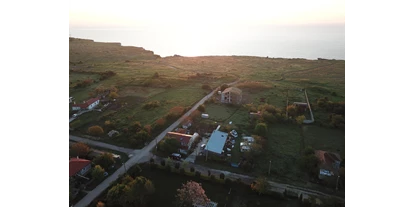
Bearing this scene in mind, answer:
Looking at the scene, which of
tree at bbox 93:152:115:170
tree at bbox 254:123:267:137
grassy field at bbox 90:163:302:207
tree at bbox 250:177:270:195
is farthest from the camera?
tree at bbox 254:123:267:137

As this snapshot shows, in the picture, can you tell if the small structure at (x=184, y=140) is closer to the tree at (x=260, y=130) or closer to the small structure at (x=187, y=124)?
the small structure at (x=187, y=124)

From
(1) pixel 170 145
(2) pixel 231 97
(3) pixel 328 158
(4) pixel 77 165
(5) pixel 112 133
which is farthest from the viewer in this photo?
(2) pixel 231 97

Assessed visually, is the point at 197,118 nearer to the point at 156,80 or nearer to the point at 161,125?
the point at 161,125

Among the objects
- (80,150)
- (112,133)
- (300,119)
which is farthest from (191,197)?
(300,119)

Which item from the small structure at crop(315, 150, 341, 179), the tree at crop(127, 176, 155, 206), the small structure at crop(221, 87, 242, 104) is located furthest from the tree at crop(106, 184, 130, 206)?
the small structure at crop(221, 87, 242, 104)

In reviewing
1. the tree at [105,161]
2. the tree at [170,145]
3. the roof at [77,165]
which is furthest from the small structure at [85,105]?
the tree at [170,145]

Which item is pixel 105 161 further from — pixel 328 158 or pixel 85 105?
pixel 328 158

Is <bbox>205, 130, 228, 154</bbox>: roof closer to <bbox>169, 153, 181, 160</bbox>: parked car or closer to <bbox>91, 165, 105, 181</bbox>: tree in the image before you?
<bbox>169, 153, 181, 160</bbox>: parked car

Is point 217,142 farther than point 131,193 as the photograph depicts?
Yes
